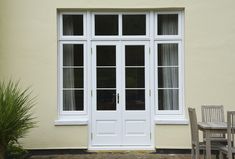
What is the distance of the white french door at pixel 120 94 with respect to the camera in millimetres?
10180

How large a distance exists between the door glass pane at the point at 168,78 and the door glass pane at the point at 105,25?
4.40 feet

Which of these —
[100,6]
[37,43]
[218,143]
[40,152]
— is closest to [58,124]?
[40,152]

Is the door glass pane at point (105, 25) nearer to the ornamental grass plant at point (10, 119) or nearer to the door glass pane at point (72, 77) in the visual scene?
the door glass pane at point (72, 77)

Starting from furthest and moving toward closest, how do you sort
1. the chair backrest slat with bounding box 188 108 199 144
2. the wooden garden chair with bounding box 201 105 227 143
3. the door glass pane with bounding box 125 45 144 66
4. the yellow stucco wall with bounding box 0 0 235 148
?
the door glass pane with bounding box 125 45 144 66, the yellow stucco wall with bounding box 0 0 235 148, the wooden garden chair with bounding box 201 105 227 143, the chair backrest slat with bounding box 188 108 199 144

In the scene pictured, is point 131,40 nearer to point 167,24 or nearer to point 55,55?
point 167,24

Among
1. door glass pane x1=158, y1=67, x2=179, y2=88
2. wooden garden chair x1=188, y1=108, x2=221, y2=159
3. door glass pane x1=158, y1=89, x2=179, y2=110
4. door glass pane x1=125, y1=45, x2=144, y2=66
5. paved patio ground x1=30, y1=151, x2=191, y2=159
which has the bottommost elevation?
paved patio ground x1=30, y1=151, x2=191, y2=159

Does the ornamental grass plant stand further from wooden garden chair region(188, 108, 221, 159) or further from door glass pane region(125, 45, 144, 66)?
wooden garden chair region(188, 108, 221, 159)

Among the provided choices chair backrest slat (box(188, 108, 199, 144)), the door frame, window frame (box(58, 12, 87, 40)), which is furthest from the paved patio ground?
window frame (box(58, 12, 87, 40))

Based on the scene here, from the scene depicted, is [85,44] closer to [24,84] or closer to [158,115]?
[24,84]

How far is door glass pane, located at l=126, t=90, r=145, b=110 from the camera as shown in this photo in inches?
403

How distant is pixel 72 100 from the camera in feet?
33.6

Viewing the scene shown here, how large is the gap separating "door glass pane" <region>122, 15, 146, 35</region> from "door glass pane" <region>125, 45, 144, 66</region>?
0.32 meters

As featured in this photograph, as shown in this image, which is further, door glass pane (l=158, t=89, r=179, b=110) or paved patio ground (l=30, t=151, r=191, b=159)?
door glass pane (l=158, t=89, r=179, b=110)

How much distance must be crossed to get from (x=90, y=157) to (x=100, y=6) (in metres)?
3.20
